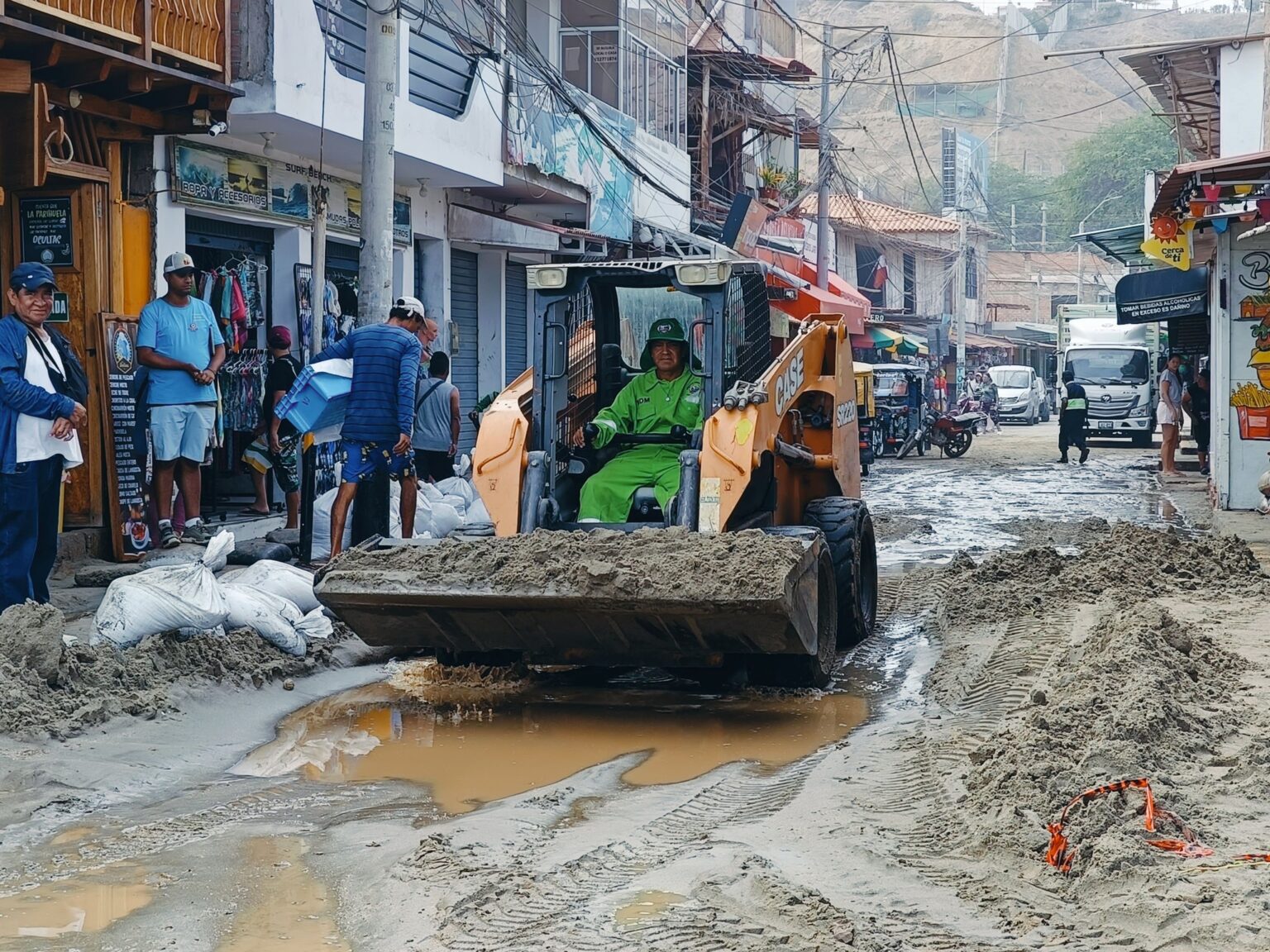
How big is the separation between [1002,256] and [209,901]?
262 feet

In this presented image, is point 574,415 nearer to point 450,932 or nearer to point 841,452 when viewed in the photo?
point 841,452

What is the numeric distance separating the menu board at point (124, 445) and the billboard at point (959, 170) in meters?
59.6

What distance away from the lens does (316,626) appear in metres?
8.67

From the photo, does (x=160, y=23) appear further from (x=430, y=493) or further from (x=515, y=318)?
(x=515, y=318)

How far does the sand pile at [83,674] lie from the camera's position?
21.1 feet

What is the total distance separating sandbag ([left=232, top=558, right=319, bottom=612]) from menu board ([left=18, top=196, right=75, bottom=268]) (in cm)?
352

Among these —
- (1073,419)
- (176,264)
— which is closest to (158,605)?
(176,264)

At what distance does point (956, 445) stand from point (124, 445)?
68.9ft

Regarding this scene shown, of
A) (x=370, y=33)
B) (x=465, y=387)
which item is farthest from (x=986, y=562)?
(x=465, y=387)

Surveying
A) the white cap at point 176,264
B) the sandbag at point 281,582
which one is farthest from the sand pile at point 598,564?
the white cap at point 176,264

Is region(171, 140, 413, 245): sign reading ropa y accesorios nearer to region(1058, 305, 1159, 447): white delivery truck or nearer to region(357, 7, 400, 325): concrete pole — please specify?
region(357, 7, 400, 325): concrete pole

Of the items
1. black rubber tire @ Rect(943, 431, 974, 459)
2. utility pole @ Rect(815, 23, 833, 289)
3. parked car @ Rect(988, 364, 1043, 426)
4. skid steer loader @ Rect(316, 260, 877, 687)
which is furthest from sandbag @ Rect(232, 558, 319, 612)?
parked car @ Rect(988, 364, 1043, 426)

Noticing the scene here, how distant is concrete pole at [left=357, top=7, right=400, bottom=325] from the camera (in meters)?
10.8

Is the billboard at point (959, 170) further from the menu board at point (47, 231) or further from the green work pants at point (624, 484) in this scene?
the green work pants at point (624, 484)
